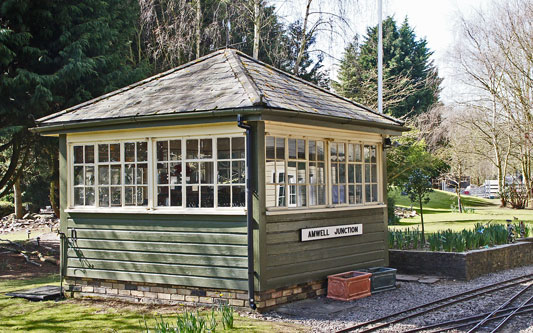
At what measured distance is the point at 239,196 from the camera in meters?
9.10

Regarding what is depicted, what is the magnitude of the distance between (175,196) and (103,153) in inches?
70.2

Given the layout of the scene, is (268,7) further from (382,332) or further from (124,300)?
(382,332)

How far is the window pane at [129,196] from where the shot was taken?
399 inches

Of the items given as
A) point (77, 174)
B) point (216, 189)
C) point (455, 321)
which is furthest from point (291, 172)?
point (77, 174)

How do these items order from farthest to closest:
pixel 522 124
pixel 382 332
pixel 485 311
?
pixel 522 124, pixel 485 311, pixel 382 332

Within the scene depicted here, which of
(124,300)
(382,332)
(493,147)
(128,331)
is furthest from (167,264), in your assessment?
(493,147)

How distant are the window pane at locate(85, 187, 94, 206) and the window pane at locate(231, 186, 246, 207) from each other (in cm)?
305

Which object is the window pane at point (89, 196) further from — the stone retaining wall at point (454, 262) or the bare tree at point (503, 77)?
the bare tree at point (503, 77)

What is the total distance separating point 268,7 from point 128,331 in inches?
586

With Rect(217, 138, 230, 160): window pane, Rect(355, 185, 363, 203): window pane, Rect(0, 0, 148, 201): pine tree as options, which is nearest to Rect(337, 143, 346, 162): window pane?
Rect(355, 185, 363, 203): window pane

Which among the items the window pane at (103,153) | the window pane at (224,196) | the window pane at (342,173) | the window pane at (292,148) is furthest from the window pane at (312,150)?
the window pane at (103,153)

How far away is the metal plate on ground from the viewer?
33.9 feet

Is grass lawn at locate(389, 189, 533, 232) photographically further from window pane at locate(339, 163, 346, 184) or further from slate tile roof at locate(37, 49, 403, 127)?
slate tile roof at locate(37, 49, 403, 127)

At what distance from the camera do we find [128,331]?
782cm
